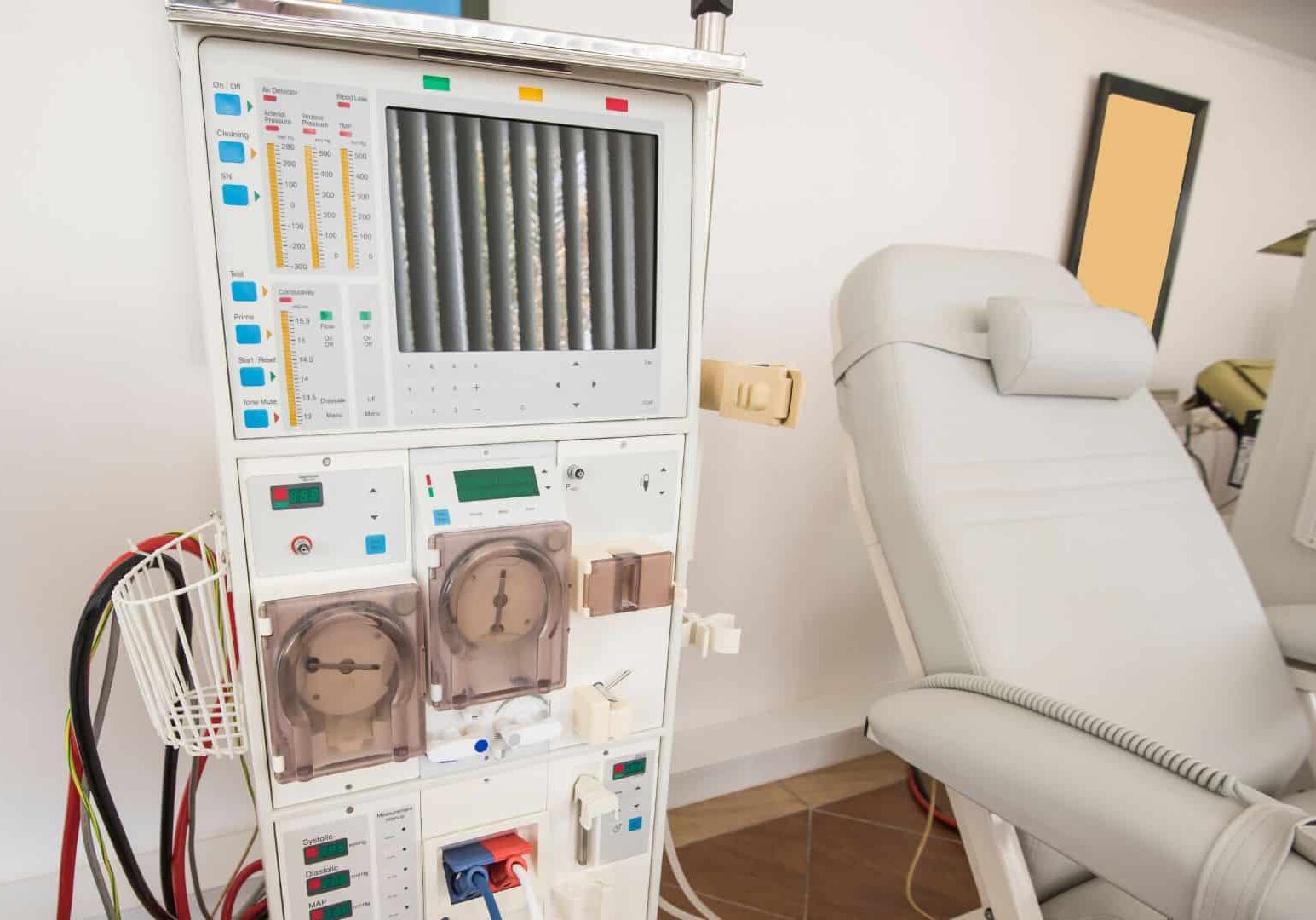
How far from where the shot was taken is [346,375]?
0.65 metres

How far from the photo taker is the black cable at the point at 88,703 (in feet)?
2.45

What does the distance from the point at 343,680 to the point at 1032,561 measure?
0.84m

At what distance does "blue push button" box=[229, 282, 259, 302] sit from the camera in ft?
1.98

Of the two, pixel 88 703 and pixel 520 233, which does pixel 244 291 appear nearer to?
pixel 520 233

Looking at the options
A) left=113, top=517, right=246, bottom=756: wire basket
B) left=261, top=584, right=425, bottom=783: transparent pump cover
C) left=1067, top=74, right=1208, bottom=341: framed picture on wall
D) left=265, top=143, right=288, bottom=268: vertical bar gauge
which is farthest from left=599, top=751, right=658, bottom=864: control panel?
left=1067, top=74, right=1208, bottom=341: framed picture on wall

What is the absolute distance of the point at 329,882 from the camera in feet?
2.43

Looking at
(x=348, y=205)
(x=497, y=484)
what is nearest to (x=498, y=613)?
(x=497, y=484)

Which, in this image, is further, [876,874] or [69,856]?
[876,874]

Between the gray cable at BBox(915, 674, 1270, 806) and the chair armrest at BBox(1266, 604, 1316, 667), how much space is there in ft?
1.78

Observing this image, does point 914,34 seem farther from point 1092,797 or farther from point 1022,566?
point 1092,797

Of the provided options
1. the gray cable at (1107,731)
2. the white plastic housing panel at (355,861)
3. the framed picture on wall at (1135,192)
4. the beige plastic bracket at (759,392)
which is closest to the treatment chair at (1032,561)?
the gray cable at (1107,731)

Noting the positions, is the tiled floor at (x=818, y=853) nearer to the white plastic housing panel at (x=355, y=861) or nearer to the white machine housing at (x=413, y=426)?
the white machine housing at (x=413, y=426)

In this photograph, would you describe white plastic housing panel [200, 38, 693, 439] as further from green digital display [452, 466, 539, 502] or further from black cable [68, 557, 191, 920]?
black cable [68, 557, 191, 920]

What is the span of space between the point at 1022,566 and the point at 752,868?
0.86 metres
